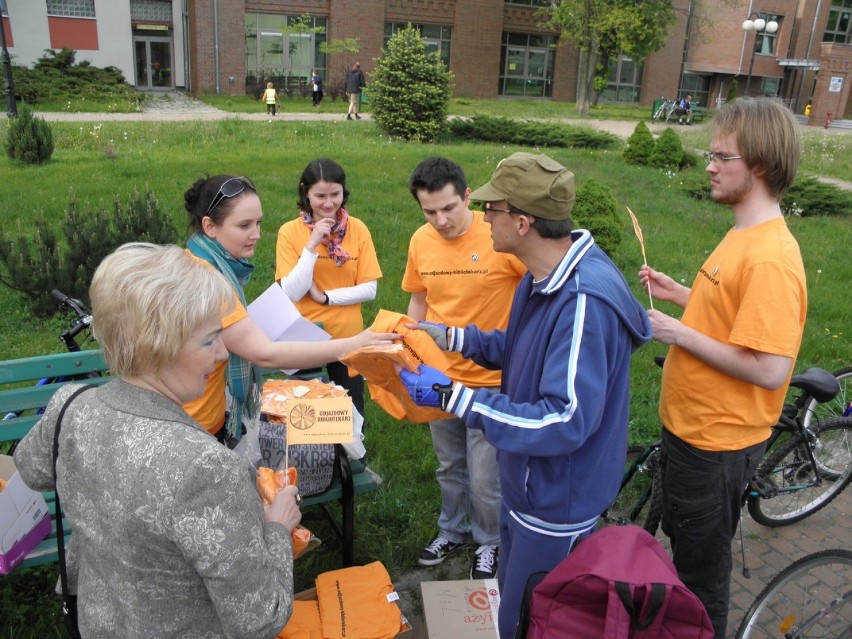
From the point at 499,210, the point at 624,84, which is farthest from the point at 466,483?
the point at 624,84

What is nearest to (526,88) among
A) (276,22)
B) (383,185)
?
(276,22)

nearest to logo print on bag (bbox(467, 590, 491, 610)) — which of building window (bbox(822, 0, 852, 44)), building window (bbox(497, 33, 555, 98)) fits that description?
building window (bbox(497, 33, 555, 98))

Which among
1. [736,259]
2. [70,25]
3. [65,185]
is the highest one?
[70,25]

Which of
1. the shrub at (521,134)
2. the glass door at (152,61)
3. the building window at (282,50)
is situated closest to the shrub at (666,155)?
the shrub at (521,134)

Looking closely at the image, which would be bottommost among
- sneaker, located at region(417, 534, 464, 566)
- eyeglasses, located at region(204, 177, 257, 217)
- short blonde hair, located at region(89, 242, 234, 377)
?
sneaker, located at region(417, 534, 464, 566)

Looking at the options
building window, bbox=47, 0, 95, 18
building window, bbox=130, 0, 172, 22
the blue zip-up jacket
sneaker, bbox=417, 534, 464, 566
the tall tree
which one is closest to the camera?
the blue zip-up jacket

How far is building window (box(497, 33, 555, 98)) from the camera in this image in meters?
41.1

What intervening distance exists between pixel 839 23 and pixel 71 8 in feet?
149

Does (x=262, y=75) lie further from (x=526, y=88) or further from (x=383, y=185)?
(x=383, y=185)

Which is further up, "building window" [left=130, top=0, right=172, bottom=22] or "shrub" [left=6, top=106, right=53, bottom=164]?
"building window" [left=130, top=0, right=172, bottom=22]

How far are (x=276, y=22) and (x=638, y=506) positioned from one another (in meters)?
35.9

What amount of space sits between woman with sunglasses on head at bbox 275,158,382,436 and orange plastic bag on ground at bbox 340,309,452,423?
1204mm

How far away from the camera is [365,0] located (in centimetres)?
3591

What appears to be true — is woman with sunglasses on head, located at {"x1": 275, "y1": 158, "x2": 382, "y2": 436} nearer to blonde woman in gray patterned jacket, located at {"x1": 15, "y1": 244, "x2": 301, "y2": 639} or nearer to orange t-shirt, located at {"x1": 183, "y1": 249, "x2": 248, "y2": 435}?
orange t-shirt, located at {"x1": 183, "y1": 249, "x2": 248, "y2": 435}
